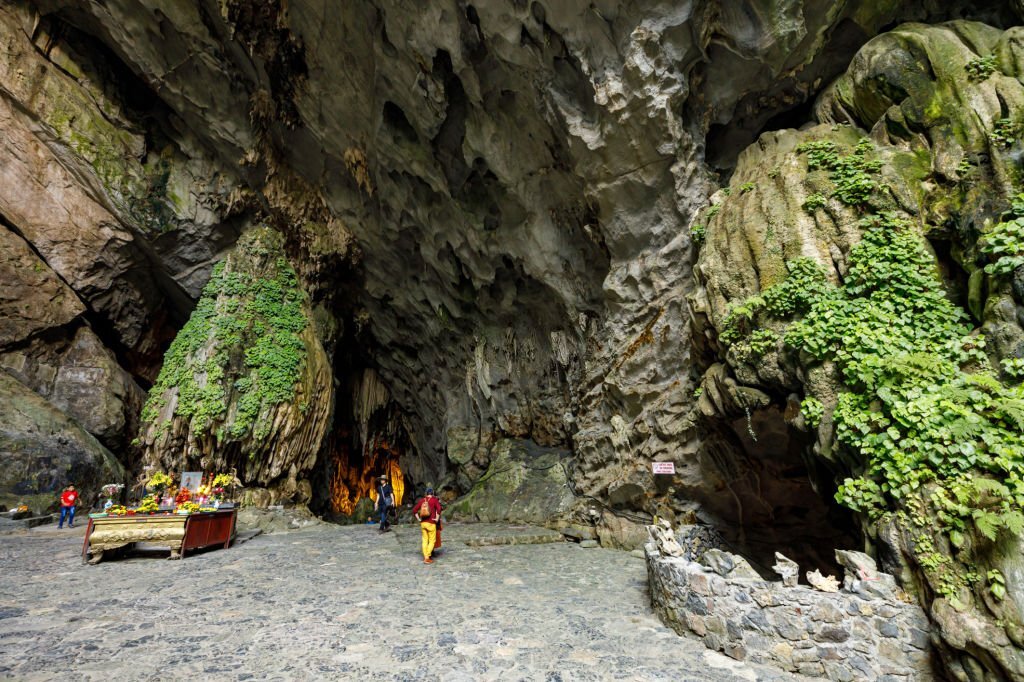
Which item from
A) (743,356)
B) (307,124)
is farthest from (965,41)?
(307,124)

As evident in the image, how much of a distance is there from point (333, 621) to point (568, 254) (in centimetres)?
1067

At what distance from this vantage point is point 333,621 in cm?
520

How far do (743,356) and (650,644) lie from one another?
12.9 ft

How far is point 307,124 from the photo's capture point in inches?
602

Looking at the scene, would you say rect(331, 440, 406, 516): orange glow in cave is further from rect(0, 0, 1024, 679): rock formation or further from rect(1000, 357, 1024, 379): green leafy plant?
rect(1000, 357, 1024, 379): green leafy plant

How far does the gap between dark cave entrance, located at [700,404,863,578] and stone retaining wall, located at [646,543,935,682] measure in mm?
2876

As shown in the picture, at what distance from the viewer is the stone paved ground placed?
405 cm

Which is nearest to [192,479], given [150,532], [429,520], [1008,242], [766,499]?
[150,532]

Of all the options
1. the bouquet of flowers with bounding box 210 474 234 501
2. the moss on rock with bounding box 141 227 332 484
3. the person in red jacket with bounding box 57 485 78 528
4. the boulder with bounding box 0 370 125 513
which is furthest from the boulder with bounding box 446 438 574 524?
the boulder with bounding box 0 370 125 513

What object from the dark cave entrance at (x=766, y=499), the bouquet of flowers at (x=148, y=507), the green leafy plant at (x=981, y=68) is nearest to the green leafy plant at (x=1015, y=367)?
the dark cave entrance at (x=766, y=499)

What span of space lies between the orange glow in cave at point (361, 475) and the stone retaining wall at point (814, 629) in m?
22.1

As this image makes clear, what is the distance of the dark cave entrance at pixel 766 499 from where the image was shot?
24.4 feet

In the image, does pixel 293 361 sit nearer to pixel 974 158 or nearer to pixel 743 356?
pixel 743 356

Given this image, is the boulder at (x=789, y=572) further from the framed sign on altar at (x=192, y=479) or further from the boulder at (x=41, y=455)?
the boulder at (x=41, y=455)
